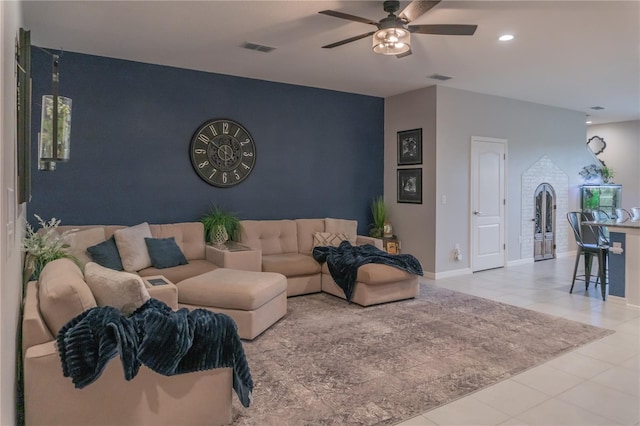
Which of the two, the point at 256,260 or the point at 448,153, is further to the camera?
the point at 448,153

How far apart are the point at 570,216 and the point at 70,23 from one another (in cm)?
579

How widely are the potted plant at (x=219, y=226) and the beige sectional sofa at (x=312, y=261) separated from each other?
0.12m

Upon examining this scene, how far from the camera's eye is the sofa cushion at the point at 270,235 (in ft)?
17.7

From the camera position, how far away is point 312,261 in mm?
5227

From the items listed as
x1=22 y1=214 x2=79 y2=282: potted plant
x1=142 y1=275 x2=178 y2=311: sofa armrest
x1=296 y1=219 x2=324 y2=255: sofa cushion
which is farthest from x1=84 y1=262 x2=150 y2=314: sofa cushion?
x1=296 y1=219 x2=324 y2=255: sofa cushion

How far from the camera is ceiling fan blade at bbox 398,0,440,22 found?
2.92 m

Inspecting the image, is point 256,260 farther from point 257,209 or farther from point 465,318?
point 465,318

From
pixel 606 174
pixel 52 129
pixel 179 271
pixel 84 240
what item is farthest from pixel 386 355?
pixel 606 174

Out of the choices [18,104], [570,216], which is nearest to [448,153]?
[570,216]

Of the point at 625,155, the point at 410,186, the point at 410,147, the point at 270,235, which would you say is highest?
the point at 625,155

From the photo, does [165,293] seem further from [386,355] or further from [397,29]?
[397,29]

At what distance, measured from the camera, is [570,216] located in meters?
5.33

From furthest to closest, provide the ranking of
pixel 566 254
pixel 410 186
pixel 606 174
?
1. pixel 606 174
2. pixel 566 254
3. pixel 410 186

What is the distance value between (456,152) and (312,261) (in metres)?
2.76
